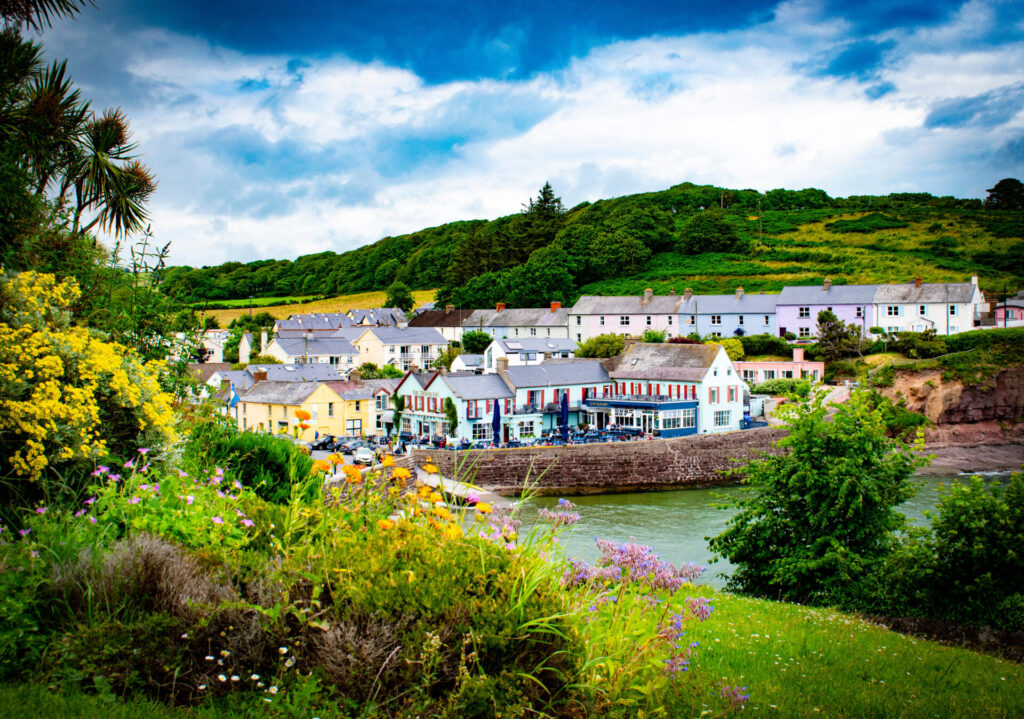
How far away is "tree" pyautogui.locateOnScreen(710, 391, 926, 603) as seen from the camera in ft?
46.2

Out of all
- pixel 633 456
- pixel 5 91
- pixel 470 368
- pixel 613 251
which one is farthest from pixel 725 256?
pixel 5 91

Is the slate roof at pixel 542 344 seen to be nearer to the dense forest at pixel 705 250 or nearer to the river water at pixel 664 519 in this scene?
the dense forest at pixel 705 250

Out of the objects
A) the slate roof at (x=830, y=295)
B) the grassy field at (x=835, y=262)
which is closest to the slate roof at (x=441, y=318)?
the grassy field at (x=835, y=262)

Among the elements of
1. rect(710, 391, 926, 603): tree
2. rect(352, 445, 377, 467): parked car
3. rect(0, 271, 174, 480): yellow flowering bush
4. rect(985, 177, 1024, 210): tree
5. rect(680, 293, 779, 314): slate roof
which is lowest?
rect(352, 445, 377, 467): parked car

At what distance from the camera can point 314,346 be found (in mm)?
71312

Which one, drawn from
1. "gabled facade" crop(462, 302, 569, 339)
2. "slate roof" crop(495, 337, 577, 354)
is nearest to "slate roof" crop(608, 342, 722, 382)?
"slate roof" crop(495, 337, 577, 354)

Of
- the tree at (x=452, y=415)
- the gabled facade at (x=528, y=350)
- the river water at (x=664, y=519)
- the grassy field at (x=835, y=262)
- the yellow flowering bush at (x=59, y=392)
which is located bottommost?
the river water at (x=664, y=519)

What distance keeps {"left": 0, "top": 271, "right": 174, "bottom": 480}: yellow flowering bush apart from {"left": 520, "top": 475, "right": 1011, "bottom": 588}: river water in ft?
46.0

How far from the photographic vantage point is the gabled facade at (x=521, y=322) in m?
81.1

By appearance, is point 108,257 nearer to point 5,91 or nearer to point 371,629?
point 5,91

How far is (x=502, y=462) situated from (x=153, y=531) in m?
33.5

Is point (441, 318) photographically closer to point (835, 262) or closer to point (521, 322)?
point (521, 322)

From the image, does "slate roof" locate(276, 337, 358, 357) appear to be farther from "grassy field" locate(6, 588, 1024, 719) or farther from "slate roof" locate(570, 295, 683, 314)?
"grassy field" locate(6, 588, 1024, 719)

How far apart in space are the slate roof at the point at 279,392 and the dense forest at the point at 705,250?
31486 mm
